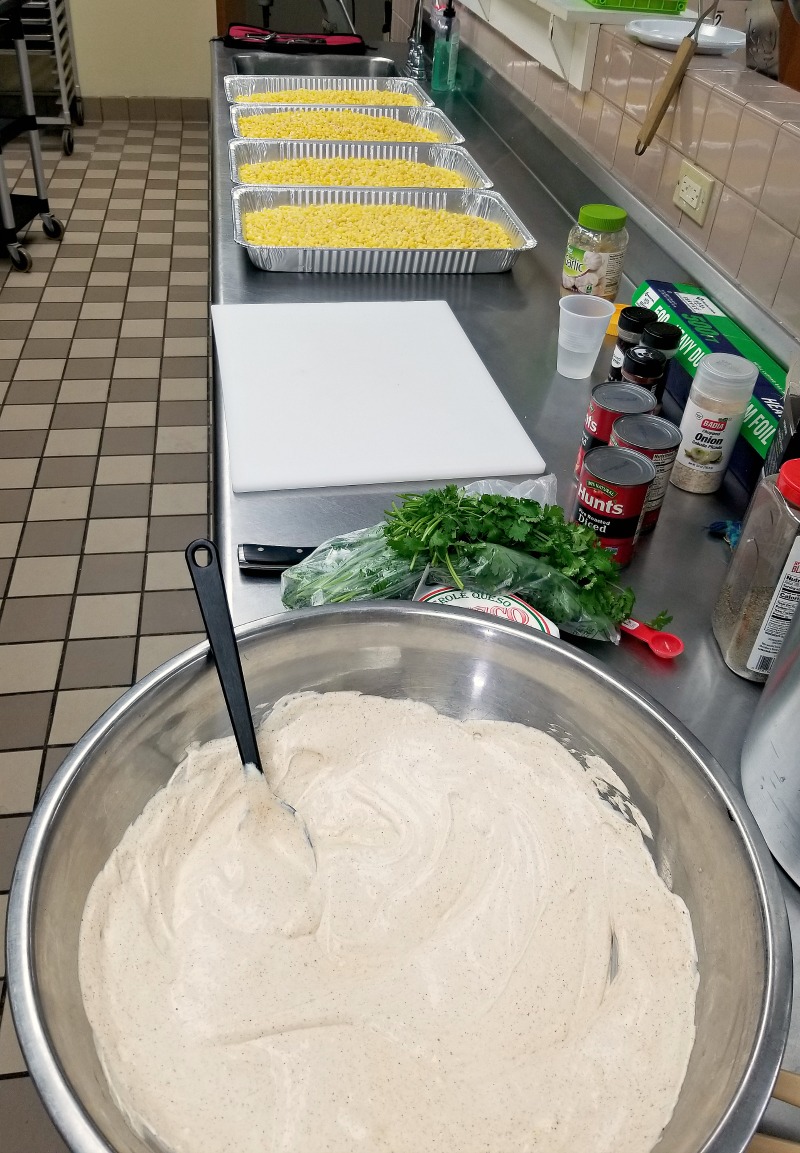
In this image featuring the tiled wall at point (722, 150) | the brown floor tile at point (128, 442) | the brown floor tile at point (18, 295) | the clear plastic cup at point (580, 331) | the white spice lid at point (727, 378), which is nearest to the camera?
the white spice lid at point (727, 378)

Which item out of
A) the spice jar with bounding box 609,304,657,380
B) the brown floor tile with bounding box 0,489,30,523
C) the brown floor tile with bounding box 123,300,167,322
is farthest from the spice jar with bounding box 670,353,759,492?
the brown floor tile with bounding box 123,300,167,322

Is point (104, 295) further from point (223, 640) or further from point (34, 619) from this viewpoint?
point (223, 640)

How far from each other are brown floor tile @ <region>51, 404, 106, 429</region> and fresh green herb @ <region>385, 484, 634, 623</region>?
2.08 metres

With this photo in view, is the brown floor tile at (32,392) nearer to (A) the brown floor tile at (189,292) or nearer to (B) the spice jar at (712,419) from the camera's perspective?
(A) the brown floor tile at (189,292)

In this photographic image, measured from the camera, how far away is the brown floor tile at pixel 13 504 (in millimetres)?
2307

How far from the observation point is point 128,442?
2621mm

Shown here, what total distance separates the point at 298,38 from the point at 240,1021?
3.08 meters

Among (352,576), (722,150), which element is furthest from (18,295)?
(352,576)

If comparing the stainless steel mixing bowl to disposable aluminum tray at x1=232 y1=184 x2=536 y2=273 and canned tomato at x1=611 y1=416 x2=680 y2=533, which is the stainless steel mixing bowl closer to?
canned tomato at x1=611 y1=416 x2=680 y2=533

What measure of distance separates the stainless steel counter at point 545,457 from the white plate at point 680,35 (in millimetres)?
309

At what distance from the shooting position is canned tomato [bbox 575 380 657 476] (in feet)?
3.28

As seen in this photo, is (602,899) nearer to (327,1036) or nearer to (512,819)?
(512,819)

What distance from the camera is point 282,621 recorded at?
2.31 feet

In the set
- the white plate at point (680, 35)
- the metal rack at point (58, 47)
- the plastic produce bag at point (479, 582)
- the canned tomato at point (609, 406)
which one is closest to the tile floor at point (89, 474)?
the metal rack at point (58, 47)
